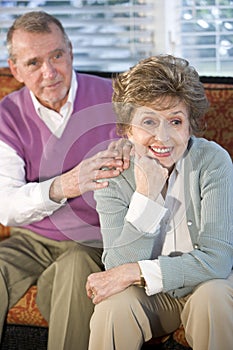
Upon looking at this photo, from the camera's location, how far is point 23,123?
2508 millimetres

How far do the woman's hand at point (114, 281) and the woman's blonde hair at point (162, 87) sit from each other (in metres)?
0.41

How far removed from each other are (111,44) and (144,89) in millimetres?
1263

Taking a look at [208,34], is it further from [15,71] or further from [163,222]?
[163,222]

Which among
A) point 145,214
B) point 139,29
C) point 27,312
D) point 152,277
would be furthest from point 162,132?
point 139,29

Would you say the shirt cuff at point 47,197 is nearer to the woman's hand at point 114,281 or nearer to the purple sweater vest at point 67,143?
the purple sweater vest at point 67,143

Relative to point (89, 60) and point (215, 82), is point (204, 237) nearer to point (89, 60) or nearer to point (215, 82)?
point (215, 82)

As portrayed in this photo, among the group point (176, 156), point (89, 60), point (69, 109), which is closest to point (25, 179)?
point (69, 109)

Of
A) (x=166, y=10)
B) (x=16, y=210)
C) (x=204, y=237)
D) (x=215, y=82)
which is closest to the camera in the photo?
(x=204, y=237)

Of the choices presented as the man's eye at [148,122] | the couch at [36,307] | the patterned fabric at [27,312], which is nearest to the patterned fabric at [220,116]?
the couch at [36,307]

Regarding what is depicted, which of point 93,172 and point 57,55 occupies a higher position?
point 57,55

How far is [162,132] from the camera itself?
6.52 feet

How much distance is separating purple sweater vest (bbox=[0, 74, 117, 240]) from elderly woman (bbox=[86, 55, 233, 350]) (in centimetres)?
32

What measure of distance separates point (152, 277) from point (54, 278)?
42cm

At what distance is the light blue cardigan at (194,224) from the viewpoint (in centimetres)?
→ 193
